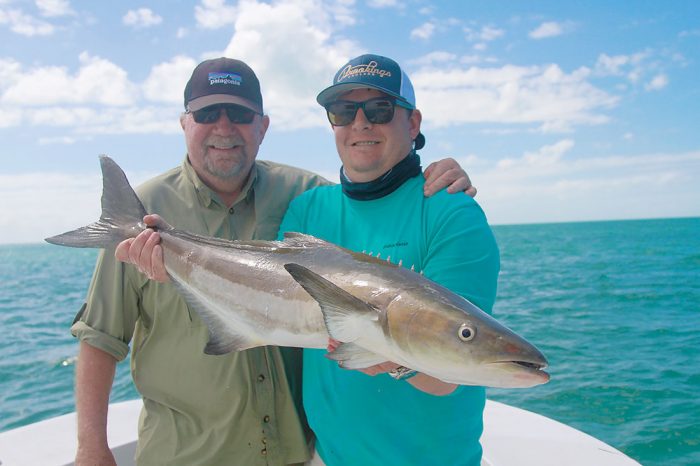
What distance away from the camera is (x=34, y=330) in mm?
19984

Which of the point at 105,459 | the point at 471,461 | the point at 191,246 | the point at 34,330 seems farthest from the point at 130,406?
the point at 34,330

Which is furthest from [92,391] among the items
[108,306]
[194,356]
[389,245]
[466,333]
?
[466,333]

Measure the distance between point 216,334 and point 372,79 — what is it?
1.68 m

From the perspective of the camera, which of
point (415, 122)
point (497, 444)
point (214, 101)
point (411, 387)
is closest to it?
point (411, 387)

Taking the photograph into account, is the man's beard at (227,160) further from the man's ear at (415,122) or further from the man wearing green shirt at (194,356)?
the man's ear at (415,122)

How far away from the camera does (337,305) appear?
231 cm

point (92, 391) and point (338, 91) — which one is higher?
point (338, 91)

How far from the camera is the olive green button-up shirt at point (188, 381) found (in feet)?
11.4

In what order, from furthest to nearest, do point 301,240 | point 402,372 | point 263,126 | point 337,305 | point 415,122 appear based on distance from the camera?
point 263,126 → point 415,122 → point 301,240 → point 402,372 → point 337,305

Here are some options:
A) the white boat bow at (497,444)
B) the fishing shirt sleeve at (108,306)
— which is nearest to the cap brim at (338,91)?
the fishing shirt sleeve at (108,306)

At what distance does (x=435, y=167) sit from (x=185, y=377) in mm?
2008

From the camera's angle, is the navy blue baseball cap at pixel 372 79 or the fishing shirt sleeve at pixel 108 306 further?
the fishing shirt sleeve at pixel 108 306

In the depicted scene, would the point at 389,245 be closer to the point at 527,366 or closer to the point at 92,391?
the point at 527,366

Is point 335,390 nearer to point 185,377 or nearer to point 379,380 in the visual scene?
point 379,380
